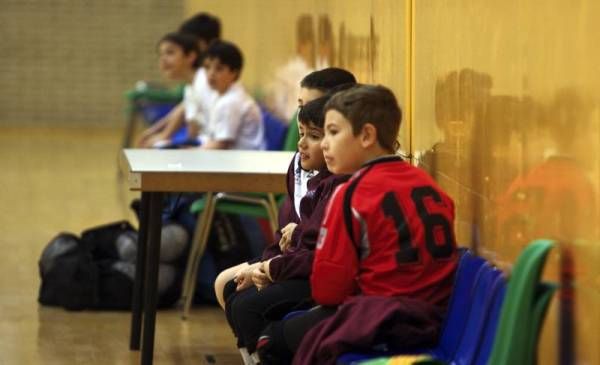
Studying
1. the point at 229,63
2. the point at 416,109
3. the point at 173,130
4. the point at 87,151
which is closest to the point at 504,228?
the point at 416,109

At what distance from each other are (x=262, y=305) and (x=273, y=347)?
213 mm

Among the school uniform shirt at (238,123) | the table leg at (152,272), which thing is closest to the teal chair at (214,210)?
the school uniform shirt at (238,123)

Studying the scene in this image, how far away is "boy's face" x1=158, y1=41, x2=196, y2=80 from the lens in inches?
331

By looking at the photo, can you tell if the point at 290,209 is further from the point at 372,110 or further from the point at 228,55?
the point at 228,55

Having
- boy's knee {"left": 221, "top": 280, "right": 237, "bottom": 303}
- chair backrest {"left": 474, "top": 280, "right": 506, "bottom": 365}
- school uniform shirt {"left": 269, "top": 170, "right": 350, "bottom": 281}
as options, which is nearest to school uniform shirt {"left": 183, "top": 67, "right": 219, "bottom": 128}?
boy's knee {"left": 221, "top": 280, "right": 237, "bottom": 303}

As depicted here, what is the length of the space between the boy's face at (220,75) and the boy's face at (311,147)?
322cm

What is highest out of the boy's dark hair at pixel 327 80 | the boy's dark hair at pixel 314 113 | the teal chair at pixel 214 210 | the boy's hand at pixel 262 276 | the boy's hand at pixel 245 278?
the boy's dark hair at pixel 327 80

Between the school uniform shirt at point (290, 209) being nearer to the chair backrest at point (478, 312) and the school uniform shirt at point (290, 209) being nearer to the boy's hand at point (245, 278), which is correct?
the boy's hand at point (245, 278)

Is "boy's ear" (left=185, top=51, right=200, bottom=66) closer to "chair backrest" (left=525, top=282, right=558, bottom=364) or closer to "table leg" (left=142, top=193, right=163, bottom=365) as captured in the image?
"table leg" (left=142, top=193, right=163, bottom=365)

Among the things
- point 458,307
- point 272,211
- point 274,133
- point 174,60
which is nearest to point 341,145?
point 458,307

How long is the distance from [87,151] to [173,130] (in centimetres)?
478

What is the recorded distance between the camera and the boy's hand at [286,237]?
12.9 feet

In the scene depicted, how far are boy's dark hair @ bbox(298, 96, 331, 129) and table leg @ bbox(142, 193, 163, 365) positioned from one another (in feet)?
2.99

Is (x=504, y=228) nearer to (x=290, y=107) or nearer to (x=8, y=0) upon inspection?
(x=290, y=107)
